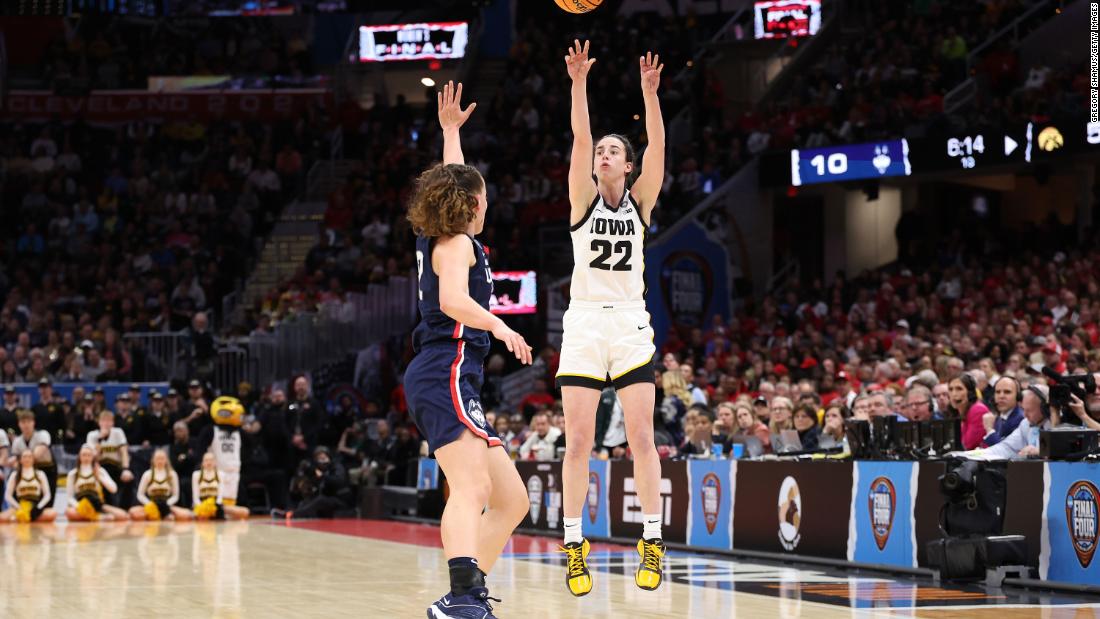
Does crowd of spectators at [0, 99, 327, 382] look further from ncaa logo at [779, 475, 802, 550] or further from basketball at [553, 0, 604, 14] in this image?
basketball at [553, 0, 604, 14]

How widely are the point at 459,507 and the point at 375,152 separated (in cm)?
2659

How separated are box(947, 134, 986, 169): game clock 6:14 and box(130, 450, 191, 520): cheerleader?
525 inches

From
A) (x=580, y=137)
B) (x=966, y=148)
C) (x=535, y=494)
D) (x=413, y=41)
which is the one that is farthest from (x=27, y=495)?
(x=413, y=41)

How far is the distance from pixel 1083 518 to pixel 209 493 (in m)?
14.4

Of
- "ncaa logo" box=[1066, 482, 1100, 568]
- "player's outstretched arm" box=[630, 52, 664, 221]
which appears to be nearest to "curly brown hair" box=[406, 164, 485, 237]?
"player's outstretched arm" box=[630, 52, 664, 221]

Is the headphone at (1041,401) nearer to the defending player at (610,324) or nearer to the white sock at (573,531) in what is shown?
the defending player at (610,324)

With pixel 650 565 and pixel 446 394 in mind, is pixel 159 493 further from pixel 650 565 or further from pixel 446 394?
pixel 446 394

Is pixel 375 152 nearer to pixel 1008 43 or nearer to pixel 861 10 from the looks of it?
pixel 861 10

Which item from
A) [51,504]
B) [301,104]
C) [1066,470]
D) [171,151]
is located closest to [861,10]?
[301,104]

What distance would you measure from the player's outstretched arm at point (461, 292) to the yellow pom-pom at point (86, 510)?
51.1 ft

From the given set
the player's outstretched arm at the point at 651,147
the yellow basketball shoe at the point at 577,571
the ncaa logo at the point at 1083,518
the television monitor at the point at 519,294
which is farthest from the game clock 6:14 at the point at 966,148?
the yellow basketball shoe at the point at 577,571

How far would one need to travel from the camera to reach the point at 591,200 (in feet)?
27.2

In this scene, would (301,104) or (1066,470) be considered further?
(301,104)

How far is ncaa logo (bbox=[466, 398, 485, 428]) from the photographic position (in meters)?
6.83
